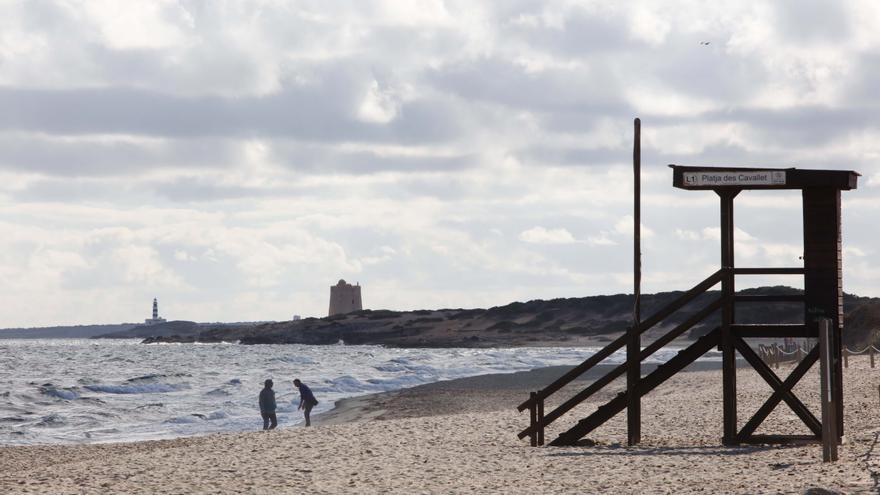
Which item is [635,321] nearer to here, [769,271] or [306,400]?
[769,271]

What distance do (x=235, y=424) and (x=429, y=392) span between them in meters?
12.1

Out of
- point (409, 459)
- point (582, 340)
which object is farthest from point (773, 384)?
point (582, 340)

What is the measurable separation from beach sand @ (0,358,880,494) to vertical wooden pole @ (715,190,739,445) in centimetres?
45

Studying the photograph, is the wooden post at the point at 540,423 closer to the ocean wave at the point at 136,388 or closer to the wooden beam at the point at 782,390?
the wooden beam at the point at 782,390

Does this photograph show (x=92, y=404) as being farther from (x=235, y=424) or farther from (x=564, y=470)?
(x=564, y=470)

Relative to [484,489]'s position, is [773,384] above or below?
above

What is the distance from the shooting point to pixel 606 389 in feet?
153

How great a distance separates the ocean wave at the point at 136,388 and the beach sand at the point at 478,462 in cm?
2987

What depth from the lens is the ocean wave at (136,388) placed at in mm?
58112

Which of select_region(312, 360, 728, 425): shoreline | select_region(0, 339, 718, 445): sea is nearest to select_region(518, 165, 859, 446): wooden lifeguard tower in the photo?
select_region(312, 360, 728, 425): shoreline

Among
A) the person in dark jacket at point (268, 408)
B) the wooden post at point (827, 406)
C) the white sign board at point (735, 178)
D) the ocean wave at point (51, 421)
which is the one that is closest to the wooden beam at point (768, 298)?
the wooden post at point (827, 406)

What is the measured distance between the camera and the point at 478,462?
18.6 m

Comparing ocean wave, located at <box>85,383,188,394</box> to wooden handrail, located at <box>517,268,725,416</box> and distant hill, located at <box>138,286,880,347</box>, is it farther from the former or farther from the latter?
distant hill, located at <box>138,286,880,347</box>

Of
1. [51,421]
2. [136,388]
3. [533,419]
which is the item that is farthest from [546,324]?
[533,419]
